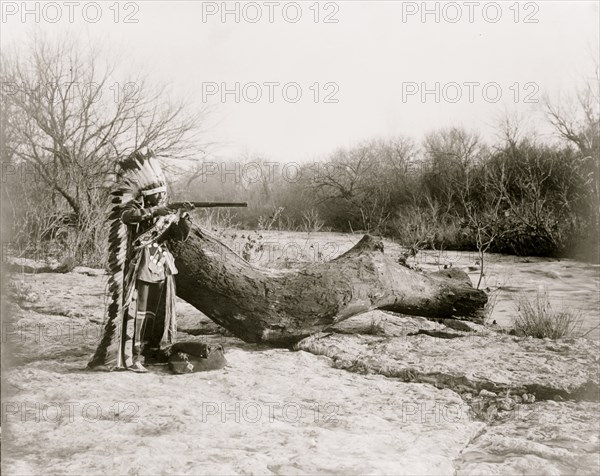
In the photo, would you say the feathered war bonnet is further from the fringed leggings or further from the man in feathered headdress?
the fringed leggings

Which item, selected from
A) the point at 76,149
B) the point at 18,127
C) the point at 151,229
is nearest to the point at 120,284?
the point at 151,229

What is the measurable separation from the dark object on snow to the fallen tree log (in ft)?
1.69

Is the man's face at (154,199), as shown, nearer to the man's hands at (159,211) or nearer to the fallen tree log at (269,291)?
the man's hands at (159,211)

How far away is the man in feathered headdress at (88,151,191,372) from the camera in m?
4.22

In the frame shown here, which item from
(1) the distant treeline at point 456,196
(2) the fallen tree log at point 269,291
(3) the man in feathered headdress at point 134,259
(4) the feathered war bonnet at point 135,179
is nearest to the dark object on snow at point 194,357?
(3) the man in feathered headdress at point 134,259

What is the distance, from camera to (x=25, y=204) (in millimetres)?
9594

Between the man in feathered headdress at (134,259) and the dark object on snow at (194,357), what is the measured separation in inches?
7.9

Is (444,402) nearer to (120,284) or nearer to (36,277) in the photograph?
(120,284)

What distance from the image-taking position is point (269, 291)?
194 inches

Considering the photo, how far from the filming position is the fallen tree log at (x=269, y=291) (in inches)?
192

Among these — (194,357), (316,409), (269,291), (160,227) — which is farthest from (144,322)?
(316,409)

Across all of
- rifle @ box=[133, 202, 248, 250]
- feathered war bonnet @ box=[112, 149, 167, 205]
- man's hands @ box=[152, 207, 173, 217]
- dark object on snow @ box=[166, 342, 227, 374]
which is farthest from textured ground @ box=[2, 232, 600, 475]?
feathered war bonnet @ box=[112, 149, 167, 205]

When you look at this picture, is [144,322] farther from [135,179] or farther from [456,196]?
[456,196]

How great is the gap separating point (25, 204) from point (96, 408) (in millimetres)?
7153
